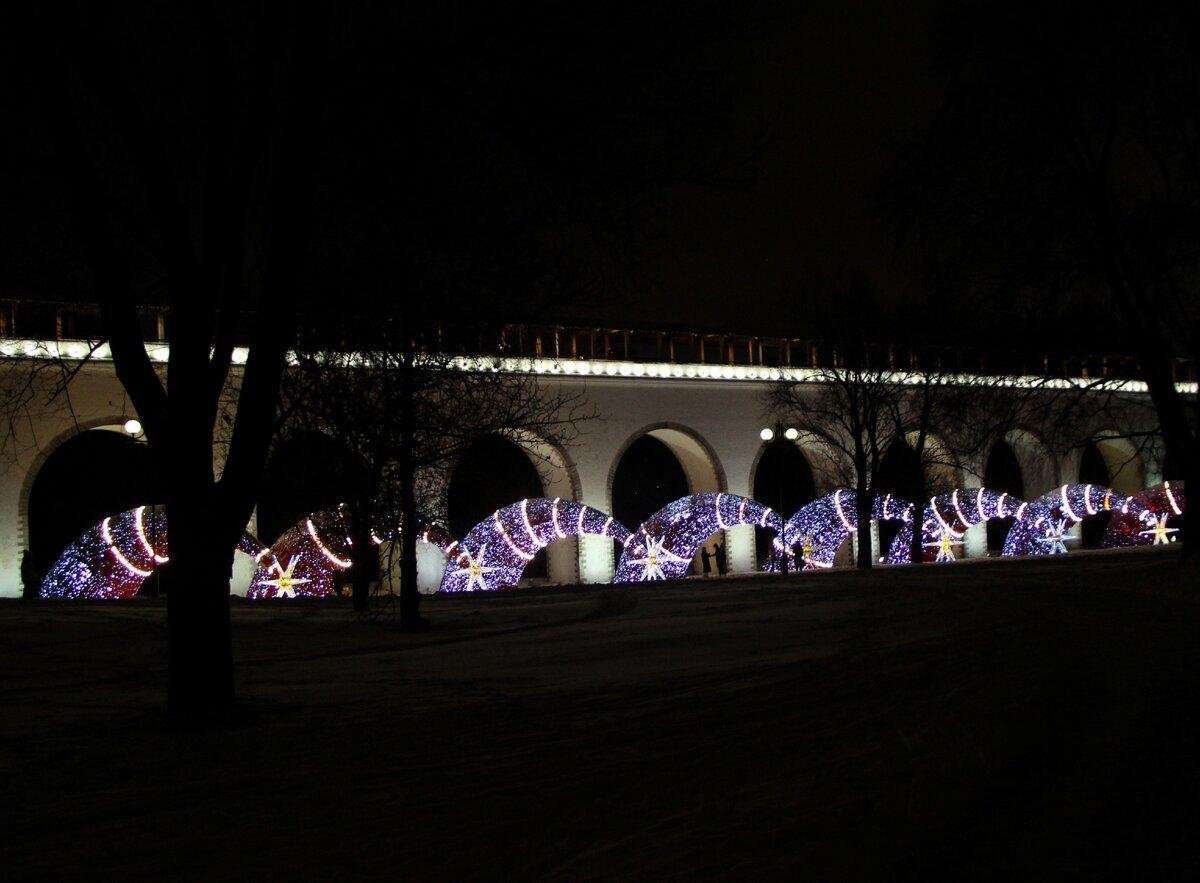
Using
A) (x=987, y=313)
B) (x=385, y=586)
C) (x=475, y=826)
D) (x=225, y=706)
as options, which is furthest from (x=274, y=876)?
(x=385, y=586)

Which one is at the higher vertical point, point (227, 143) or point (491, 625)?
point (227, 143)

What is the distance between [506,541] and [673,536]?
4.69 metres

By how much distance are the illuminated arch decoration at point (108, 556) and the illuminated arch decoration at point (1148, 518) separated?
28532 mm

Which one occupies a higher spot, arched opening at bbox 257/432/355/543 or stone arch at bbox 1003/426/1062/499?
stone arch at bbox 1003/426/1062/499

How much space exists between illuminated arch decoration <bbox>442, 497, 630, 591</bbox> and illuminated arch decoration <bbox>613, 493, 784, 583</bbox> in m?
2.20

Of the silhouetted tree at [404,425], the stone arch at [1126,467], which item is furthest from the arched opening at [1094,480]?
the silhouetted tree at [404,425]

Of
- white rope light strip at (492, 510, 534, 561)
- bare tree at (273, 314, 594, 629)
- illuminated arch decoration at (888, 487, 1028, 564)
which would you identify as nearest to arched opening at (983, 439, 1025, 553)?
illuminated arch decoration at (888, 487, 1028, 564)

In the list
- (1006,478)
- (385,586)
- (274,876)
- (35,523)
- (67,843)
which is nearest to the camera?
(274,876)

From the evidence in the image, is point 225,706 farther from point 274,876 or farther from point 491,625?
point 491,625

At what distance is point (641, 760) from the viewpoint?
5906 millimetres

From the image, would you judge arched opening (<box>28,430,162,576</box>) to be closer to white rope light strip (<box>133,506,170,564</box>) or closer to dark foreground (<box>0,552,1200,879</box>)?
white rope light strip (<box>133,506,170,564</box>)

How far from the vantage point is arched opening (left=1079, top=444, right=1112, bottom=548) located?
45.0 m

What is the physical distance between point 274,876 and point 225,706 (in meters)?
3.68

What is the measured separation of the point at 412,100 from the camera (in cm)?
809
